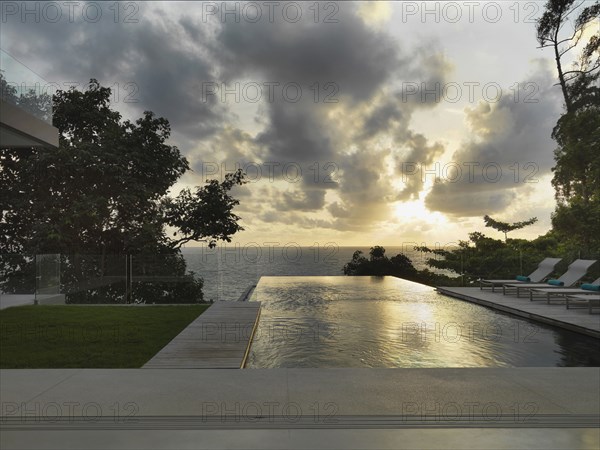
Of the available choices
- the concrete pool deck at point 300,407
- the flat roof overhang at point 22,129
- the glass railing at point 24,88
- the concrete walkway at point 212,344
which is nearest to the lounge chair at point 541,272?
the concrete walkway at point 212,344

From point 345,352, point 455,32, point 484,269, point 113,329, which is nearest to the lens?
point 345,352

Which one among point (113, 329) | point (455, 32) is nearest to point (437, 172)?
point (455, 32)

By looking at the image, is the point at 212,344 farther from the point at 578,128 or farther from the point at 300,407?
the point at 578,128

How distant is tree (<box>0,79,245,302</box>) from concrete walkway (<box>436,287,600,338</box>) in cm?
1092

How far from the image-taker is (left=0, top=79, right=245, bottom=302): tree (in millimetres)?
18703

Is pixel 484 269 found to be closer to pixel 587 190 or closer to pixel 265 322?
pixel 587 190

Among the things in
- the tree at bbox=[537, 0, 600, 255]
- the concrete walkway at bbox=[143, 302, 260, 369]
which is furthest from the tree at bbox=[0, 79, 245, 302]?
the tree at bbox=[537, 0, 600, 255]

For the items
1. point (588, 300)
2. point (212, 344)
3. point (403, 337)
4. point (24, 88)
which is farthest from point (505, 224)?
point (24, 88)

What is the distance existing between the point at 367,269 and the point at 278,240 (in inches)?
256

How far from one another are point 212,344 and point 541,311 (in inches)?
298

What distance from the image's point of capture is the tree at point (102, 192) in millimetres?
18703

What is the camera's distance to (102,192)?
1955 centimetres

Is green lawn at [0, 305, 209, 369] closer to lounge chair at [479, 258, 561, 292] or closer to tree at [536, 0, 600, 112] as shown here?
lounge chair at [479, 258, 561, 292]

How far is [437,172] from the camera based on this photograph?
1305 centimetres
